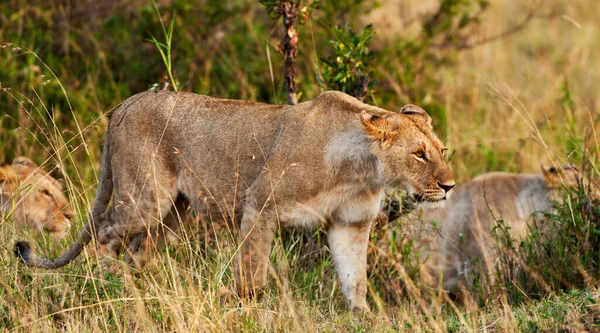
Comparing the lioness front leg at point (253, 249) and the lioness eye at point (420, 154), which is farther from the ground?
the lioness eye at point (420, 154)

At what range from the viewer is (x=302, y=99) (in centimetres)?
879

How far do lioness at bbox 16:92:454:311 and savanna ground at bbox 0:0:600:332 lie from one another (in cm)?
20

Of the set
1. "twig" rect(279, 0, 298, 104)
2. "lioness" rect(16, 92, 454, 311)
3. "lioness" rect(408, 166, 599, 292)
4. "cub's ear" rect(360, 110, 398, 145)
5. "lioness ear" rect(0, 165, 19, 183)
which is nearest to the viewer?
"cub's ear" rect(360, 110, 398, 145)

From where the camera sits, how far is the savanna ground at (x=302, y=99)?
4.66 m

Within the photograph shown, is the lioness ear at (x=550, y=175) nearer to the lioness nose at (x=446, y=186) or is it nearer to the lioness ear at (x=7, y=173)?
the lioness nose at (x=446, y=186)

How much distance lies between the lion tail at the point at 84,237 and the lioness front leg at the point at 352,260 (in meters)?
1.40

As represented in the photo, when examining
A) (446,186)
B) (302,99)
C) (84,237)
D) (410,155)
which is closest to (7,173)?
(84,237)

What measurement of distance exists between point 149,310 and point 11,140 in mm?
4577

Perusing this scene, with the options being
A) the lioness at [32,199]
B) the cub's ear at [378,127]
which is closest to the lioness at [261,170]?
the cub's ear at [378,127]

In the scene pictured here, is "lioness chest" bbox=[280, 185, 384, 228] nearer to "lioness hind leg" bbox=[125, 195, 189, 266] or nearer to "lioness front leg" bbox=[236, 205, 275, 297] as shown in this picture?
"lioness front leg" bbox=[236, 205, 275, 297]

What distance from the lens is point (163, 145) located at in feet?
18.4

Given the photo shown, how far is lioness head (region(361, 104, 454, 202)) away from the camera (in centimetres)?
493

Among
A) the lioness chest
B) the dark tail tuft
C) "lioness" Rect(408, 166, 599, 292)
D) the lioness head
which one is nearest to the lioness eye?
the lioness head

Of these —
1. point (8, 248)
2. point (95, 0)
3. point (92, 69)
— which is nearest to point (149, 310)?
point (8, 248)
